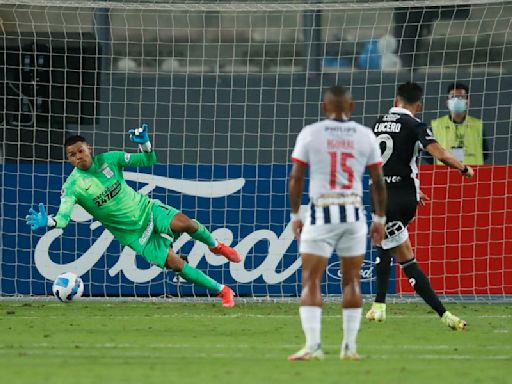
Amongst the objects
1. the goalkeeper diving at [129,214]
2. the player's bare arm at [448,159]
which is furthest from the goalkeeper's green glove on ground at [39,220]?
the player's bare arm at [448,159]

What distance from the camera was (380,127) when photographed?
1256cm

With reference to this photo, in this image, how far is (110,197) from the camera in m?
14.5

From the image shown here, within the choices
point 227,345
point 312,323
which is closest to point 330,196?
point 312,323

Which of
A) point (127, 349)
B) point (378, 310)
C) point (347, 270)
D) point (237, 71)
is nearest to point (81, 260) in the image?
point (237, 71)

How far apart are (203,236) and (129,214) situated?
78cm

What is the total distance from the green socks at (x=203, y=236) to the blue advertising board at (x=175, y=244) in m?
1.09

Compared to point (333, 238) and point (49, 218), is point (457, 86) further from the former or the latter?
point (333, 238)

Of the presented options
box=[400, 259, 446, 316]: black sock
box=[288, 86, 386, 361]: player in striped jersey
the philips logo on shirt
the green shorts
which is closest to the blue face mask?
the green shorts

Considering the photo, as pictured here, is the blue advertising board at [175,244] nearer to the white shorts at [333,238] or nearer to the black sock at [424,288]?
the black sock at [424,288]

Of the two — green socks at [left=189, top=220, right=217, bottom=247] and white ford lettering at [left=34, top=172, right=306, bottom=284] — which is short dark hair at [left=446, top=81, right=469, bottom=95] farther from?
green socks at [left=189, top=220, right=217, bottom=247]

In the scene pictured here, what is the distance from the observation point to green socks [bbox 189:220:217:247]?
14395 mm

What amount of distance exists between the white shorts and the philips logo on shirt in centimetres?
527

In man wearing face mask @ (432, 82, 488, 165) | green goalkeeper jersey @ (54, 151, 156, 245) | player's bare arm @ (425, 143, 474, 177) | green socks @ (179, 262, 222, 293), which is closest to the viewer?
player's bare arm @ (425, 143, 474, 177)

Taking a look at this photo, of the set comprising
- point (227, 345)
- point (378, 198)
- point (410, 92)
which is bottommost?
point (227, 345)
